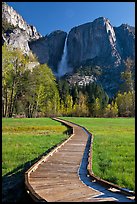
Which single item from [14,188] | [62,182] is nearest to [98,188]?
[62,182]

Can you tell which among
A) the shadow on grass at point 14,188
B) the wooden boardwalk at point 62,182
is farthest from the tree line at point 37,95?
the shadow on grass at point 14,188

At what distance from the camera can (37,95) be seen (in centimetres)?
6481

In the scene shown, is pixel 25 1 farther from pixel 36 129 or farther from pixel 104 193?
pixel 36 129

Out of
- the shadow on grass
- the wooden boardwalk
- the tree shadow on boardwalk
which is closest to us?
the tree shadow on boardwalk

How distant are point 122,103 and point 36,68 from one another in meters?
38.5

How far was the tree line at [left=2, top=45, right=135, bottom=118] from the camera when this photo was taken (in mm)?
52531

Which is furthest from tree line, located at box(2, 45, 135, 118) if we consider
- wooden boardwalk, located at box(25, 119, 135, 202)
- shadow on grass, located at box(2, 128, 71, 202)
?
shadow on grass, located at box(2, 128, 71, 202)

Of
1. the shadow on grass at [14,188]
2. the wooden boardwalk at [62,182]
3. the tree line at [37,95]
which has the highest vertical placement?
the tree line at [37,95]

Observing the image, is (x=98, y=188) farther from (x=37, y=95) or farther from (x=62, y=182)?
(x=37, y=95)

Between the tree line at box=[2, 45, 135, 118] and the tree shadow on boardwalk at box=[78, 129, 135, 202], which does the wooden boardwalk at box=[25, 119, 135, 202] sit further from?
the tree line at box=[2, 45, 135, 118]

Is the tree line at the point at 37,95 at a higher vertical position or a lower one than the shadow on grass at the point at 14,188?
higher

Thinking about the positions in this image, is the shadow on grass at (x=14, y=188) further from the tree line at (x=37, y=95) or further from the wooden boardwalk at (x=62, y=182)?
the tree line at (x=37, y=95)

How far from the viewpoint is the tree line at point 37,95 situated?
52.5m

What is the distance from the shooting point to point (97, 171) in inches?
431
